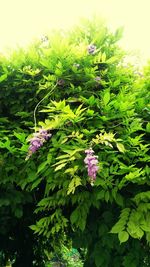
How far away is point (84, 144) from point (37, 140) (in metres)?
0.34

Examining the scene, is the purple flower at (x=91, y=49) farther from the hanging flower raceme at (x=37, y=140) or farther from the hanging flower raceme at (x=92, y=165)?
the hanging flower raceme at (x=92, y=165)

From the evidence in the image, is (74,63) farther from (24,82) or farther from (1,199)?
(1,199)

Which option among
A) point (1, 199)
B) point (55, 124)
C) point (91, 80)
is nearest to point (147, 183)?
point (55, 124)

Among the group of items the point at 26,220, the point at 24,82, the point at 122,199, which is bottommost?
the point at 26,220

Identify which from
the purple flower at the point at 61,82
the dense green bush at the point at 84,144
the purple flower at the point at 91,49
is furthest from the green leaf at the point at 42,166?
the purple flower at the point at 91,49

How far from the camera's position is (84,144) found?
98.3 inches

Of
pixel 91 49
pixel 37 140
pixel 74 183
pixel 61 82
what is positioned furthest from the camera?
pixel 91 49

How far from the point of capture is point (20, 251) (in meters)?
4.58

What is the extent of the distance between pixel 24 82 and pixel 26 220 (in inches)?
61.7

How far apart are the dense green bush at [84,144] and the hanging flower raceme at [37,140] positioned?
0.05 metres

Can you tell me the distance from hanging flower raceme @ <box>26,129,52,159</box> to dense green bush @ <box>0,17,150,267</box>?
54 mm

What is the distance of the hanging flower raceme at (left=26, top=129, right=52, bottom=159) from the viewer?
2.54 m

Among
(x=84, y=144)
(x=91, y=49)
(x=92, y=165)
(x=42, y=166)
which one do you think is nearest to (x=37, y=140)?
(x=42, y=166)

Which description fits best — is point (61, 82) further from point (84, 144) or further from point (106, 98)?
point (84, 144)
